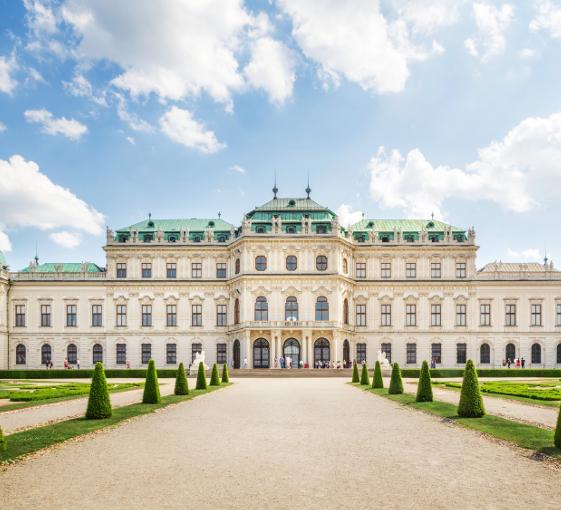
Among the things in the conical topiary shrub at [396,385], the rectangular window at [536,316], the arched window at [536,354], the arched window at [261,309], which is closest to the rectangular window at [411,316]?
the rectangular window at [536,316]

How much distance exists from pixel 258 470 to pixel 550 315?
57912mm

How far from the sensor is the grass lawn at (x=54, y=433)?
13044 millimetres

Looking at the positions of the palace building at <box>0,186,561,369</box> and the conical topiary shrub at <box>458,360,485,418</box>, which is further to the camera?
the palace building at <box>0,186,561,369</box>

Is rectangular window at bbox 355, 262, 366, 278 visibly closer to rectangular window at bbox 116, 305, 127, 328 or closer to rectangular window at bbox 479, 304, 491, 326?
rectangular window at bbox 479, 304, 491, 326

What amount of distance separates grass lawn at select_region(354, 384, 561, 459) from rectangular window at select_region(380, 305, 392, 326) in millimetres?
40871

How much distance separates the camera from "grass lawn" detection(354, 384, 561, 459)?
536 inches

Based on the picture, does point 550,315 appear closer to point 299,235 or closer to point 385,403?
point 299,235

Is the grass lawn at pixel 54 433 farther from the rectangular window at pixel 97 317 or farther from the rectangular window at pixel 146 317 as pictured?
the rectangular window at pixel 97 317

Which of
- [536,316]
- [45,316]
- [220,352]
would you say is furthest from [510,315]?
[45,316]

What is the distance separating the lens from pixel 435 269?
63.8 meters

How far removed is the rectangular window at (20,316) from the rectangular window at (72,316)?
4.19 metres

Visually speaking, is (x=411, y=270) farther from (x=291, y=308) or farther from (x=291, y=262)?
(x=291, y=308)

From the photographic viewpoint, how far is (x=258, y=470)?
11445 mm

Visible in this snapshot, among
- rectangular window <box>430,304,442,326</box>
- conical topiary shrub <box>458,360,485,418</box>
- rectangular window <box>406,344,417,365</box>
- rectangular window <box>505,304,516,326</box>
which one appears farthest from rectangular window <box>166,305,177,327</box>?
conical topiary shrub <box>458,360,485,418</box>
